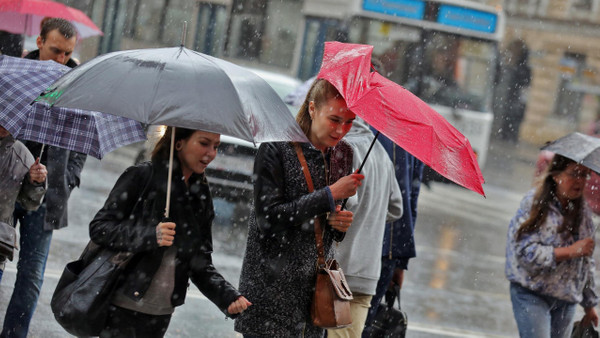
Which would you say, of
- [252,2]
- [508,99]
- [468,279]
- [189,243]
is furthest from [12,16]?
[508,99]

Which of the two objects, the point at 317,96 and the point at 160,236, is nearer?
the point at 160,236

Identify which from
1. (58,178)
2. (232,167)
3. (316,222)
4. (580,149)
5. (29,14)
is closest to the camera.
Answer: (316,222)

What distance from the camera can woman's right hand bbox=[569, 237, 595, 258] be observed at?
546 cm

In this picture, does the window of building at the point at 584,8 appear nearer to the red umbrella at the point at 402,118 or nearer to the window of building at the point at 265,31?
the window of building at the point at 265,31

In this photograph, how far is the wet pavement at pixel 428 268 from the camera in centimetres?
744

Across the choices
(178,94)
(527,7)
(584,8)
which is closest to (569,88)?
(584,8)

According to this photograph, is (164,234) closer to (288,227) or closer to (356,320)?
(288,227)

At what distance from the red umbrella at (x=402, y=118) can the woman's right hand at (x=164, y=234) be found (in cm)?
88

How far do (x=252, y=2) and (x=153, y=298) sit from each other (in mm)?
20020

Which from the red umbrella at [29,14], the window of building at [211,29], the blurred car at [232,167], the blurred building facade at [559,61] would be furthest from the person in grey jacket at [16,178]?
the blurred building facade at [559,61]

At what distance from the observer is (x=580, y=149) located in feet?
18.4

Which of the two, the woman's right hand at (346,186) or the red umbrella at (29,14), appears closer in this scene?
the woman's right hand at (346,186)

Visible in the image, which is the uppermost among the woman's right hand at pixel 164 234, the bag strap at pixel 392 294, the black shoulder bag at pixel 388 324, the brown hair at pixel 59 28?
the brown hair at pixel 59 28

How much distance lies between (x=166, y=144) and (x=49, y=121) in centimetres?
102
